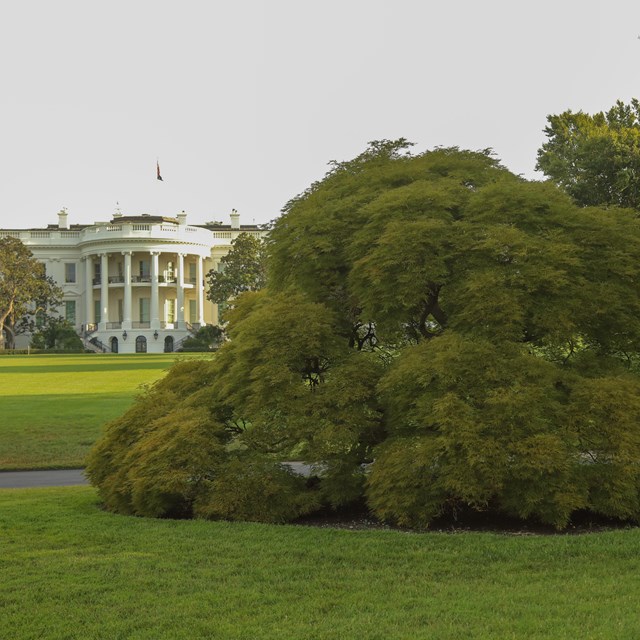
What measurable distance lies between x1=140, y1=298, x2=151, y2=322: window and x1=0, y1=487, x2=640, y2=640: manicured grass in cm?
7754

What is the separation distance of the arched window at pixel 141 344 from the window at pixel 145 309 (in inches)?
173

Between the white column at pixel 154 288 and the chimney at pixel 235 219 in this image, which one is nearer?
the white column at pixel 154 288

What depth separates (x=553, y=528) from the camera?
10.2 m

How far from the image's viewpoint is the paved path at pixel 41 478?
16328 mm

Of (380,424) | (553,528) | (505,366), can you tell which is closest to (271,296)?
(380,424)

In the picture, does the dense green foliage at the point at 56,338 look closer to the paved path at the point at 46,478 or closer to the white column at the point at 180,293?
the white column at the point at 180,293

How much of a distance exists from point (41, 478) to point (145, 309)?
7127cm

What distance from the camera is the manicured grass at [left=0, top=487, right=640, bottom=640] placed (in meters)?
6.36

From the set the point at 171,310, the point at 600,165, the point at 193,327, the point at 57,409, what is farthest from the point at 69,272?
the point at 57,409

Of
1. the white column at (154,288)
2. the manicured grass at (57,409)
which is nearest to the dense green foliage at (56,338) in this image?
the white column at (154,288)

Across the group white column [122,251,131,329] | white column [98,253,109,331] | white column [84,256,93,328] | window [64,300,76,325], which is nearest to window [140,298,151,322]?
white column [122,251,131,329]

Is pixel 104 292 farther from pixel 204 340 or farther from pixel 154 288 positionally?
pixel 204 340

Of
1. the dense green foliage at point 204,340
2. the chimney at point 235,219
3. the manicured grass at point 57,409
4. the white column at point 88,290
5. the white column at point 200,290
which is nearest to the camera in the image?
the manicured grass at point 57,409

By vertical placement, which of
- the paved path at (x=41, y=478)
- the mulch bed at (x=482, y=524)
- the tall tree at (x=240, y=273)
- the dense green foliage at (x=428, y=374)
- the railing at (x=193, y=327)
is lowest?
the paved path at (x=41, y=478)
